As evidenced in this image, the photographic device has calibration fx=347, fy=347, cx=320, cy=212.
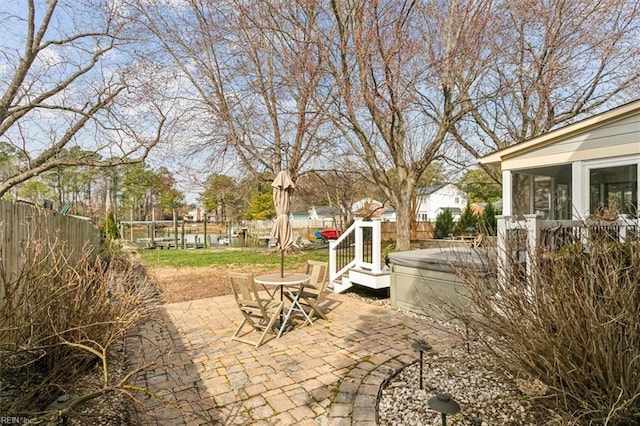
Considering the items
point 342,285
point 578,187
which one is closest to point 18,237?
point 342,285

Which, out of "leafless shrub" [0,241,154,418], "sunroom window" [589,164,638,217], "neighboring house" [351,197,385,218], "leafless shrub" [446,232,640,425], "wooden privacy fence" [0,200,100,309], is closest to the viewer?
"leafless shrub" [446,232,640,425]

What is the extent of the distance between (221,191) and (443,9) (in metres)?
9.95

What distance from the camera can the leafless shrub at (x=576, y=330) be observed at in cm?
211

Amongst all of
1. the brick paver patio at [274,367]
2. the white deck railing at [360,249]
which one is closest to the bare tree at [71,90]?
the white deck railing at [360,249]

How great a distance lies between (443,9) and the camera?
9359 millimetres

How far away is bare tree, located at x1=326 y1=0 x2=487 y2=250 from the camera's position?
8.74 m

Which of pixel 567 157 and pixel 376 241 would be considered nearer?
pixel 567 157

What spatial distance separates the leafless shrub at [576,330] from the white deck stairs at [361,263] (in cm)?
414

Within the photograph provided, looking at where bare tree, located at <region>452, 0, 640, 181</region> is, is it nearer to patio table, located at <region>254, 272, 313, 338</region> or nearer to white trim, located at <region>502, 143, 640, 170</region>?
white trim, located at <region>502, 143, 640, 170</region>

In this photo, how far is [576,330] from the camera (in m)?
2.21

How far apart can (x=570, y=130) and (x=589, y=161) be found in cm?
63

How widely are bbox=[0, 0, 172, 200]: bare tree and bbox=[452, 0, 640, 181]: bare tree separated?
9596 mm

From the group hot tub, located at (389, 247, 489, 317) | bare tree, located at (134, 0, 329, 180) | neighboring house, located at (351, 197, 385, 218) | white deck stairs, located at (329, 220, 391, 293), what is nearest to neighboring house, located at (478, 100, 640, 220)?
hot tub, located at (389, 247, 489, 317)

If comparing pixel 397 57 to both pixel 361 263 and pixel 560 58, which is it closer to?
pixel 560 58
